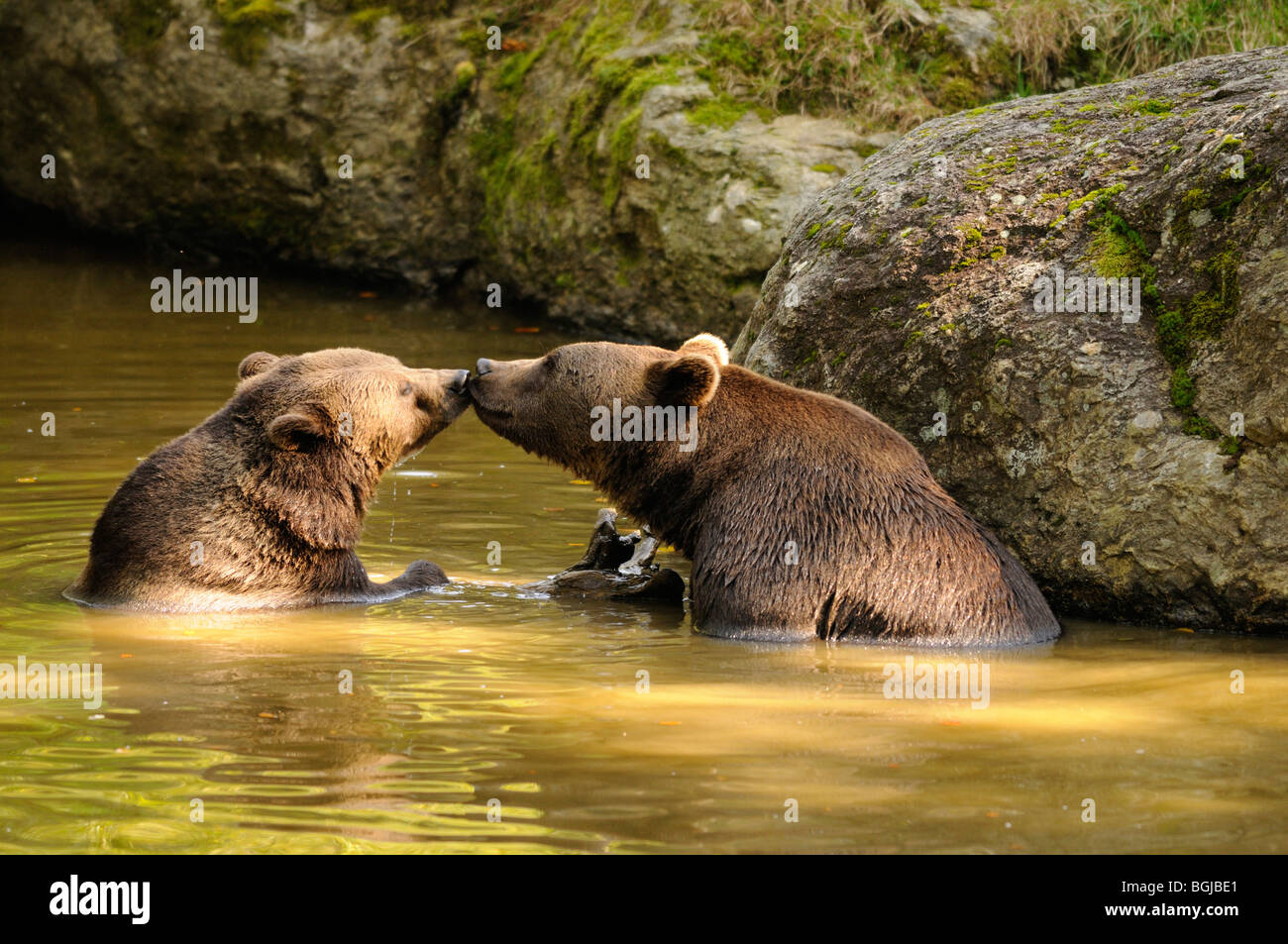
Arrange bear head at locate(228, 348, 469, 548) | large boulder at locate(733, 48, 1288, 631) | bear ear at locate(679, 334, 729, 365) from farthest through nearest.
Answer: bear ear at locate(679, 334, 729, 365), bear head at locate(228, 348, 469, 548), large boulder at locate(733, 48, 1288, 631)

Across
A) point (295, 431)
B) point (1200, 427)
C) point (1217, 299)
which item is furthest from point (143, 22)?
point (1200, 427)

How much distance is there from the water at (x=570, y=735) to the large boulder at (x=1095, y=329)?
56cm

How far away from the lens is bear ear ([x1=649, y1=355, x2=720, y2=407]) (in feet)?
26.0

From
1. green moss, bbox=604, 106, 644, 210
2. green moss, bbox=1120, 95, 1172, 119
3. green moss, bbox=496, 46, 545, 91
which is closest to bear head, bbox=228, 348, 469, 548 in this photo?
green moss, bbox=1120, 95, 1172, 119

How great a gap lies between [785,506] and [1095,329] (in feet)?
6.66

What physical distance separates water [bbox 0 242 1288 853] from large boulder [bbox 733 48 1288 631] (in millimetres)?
557

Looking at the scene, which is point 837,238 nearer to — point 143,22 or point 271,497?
point 271,497

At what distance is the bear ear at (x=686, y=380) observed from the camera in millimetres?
7918

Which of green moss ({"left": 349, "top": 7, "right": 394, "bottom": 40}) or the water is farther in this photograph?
green moss ({"left": 349, "top": 7, "right": 394, "bottom": 40})

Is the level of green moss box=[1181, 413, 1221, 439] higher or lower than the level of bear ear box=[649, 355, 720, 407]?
lower

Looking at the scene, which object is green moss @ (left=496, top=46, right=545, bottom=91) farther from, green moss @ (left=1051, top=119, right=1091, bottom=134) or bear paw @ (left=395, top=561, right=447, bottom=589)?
bear paw @ (left=395, top=561, right=447, bottom=589)

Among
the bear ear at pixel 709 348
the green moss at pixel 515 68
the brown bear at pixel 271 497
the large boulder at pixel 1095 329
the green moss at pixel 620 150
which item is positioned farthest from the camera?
the green moss at pixel 515 68

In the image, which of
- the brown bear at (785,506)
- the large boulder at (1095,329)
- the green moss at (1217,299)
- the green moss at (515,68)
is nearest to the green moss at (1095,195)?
the large boulder at (1095,329)

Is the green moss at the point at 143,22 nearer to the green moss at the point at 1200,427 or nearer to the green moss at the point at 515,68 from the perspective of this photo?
the green moss at the point at 515,68
